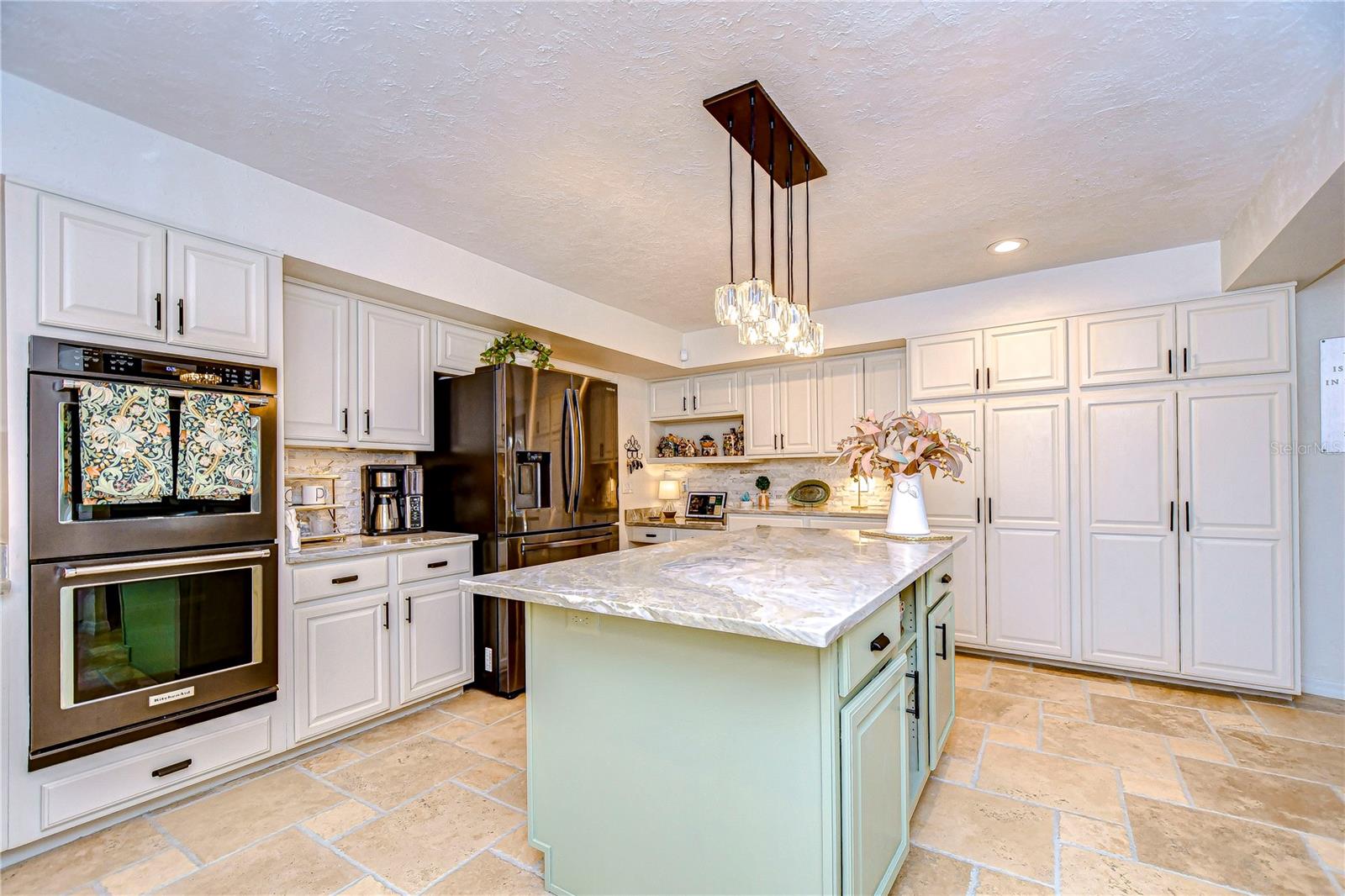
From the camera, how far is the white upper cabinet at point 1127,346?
10.8 ft

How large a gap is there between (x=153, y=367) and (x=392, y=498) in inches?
56.3

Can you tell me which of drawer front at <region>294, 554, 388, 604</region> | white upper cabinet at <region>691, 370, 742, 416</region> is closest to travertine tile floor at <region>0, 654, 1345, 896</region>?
drawer front at <region>294, 554, 388, 604</region>

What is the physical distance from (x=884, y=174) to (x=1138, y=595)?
9.18 ft

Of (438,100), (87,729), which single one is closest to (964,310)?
(438,100)

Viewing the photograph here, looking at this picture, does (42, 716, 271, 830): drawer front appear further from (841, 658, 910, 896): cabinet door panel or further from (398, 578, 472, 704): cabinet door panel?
(841, 658, 910, 896): cabinet door panel

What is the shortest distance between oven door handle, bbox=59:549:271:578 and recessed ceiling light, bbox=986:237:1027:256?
381 centimetres

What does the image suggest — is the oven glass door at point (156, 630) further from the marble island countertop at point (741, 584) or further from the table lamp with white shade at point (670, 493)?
the table lamp with white shade at point (670, 493)

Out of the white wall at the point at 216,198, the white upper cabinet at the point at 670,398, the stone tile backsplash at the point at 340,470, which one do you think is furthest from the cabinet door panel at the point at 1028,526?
the stone tile backsplash at the point at 340,470

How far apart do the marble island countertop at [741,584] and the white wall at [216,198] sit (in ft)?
5.99

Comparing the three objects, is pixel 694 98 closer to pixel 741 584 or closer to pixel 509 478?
pixel 741 584

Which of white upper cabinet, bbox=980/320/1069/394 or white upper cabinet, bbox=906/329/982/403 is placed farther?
white upper cabinet, bbox=906/329/982/403

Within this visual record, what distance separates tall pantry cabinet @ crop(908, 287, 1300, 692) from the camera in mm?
3070

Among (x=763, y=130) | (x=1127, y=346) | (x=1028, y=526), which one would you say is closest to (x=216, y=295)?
(x=763, y=130)

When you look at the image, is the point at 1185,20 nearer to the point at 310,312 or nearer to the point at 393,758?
the point at 310,312
